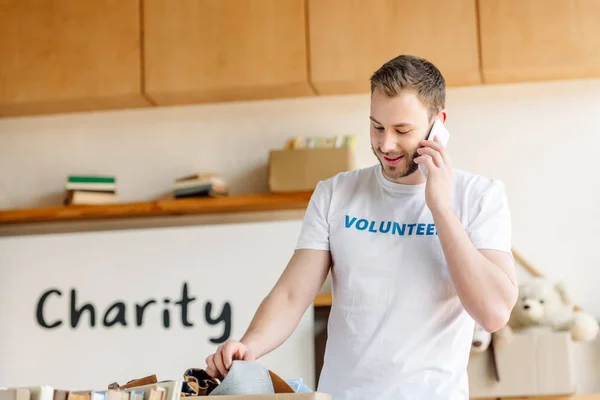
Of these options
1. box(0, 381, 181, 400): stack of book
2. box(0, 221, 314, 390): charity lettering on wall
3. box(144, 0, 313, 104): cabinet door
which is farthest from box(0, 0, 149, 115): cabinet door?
box(0, 381, 181, 400): stack of book

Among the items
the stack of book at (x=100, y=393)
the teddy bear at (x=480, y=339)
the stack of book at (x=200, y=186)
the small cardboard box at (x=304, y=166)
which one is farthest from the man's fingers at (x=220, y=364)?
the stack of book at (x=200, y=186)

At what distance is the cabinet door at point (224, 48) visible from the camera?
367cm

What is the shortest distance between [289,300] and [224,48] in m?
2.00

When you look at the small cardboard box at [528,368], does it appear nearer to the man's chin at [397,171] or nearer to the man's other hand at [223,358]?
the man's chin at [397,171]

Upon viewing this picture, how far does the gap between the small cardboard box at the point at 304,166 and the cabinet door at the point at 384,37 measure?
0.28 m

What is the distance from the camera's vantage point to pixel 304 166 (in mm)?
3568

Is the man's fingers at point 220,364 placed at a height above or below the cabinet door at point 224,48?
below

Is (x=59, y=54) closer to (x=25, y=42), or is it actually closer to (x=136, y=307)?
(x=25, y=42)

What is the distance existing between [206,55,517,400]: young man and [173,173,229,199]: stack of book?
177cm

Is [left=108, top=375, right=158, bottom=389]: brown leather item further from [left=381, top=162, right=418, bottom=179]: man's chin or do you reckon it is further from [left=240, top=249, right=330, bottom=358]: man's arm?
[left=381, top=162, right=418, bottom=179]: man's chin

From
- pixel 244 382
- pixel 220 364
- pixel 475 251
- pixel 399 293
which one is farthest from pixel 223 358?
pixel 475 251

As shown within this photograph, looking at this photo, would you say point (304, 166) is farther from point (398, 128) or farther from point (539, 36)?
point (398, 128)

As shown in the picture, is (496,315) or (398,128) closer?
(496,315)

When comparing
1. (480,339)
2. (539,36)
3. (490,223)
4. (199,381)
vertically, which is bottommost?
(480,339)
